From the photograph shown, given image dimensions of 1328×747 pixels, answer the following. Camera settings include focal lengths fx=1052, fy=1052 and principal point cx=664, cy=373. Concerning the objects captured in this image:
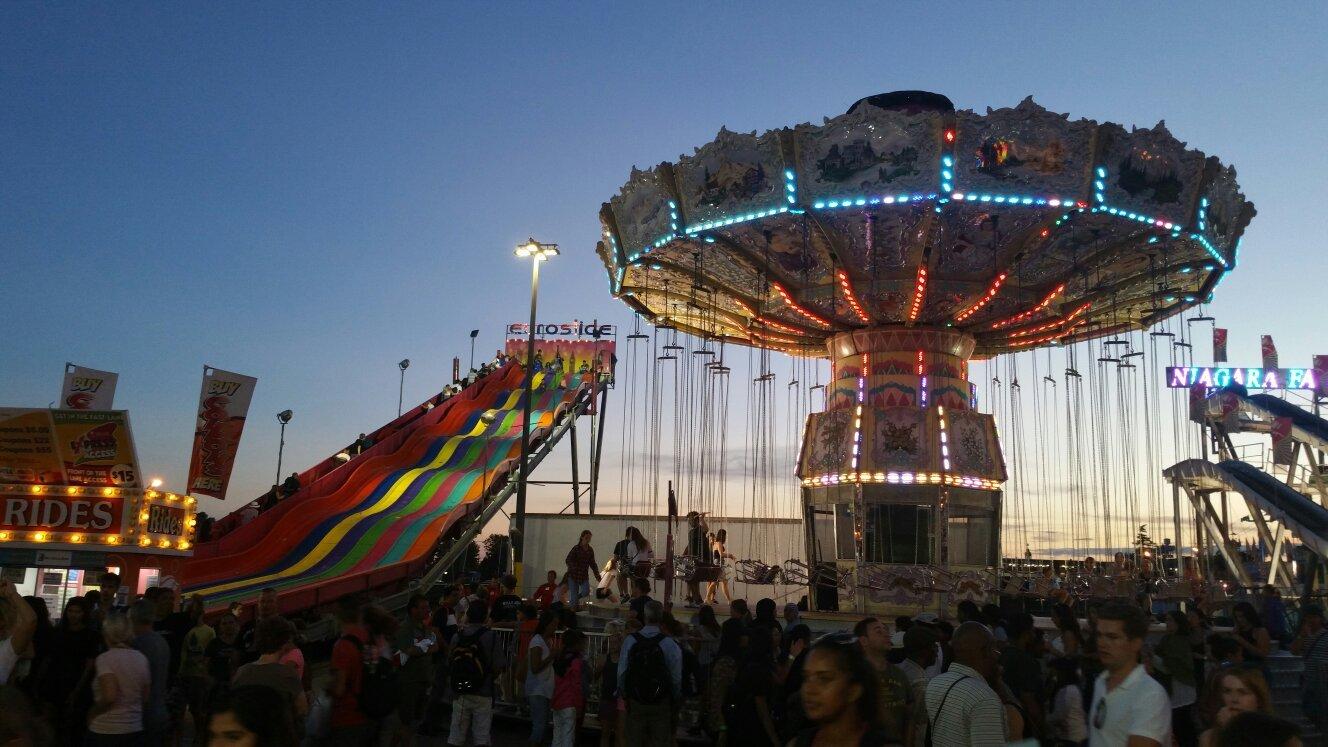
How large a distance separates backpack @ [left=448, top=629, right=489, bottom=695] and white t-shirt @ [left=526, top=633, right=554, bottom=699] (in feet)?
2.02

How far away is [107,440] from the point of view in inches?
813

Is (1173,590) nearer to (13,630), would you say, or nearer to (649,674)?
(649,674)

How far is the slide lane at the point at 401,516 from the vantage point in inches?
977

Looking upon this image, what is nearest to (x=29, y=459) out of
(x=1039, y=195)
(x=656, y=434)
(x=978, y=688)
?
(x=656, y=434)

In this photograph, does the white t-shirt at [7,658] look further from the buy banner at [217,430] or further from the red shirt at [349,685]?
the buy banner at [217,430]

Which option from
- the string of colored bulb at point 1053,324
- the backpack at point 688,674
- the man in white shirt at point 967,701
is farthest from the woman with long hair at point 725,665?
the string of colored bulb at point 1053,324

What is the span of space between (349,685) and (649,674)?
2.68 meters

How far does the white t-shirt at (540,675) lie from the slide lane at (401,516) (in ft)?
45.9

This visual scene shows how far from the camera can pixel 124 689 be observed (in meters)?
6.13

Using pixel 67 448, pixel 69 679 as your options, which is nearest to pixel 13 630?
pixel 69 679

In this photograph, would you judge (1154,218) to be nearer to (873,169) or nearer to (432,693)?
(873,169)

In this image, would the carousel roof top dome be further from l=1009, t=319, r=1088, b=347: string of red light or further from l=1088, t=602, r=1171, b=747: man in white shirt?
l=1088, t=602, r=1171, b=747: man in white shirt

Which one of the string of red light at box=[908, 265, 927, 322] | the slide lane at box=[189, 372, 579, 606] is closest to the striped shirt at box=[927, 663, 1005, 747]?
the string of red light at box=[908, 265, 927, 322]

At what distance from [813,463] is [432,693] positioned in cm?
1221
